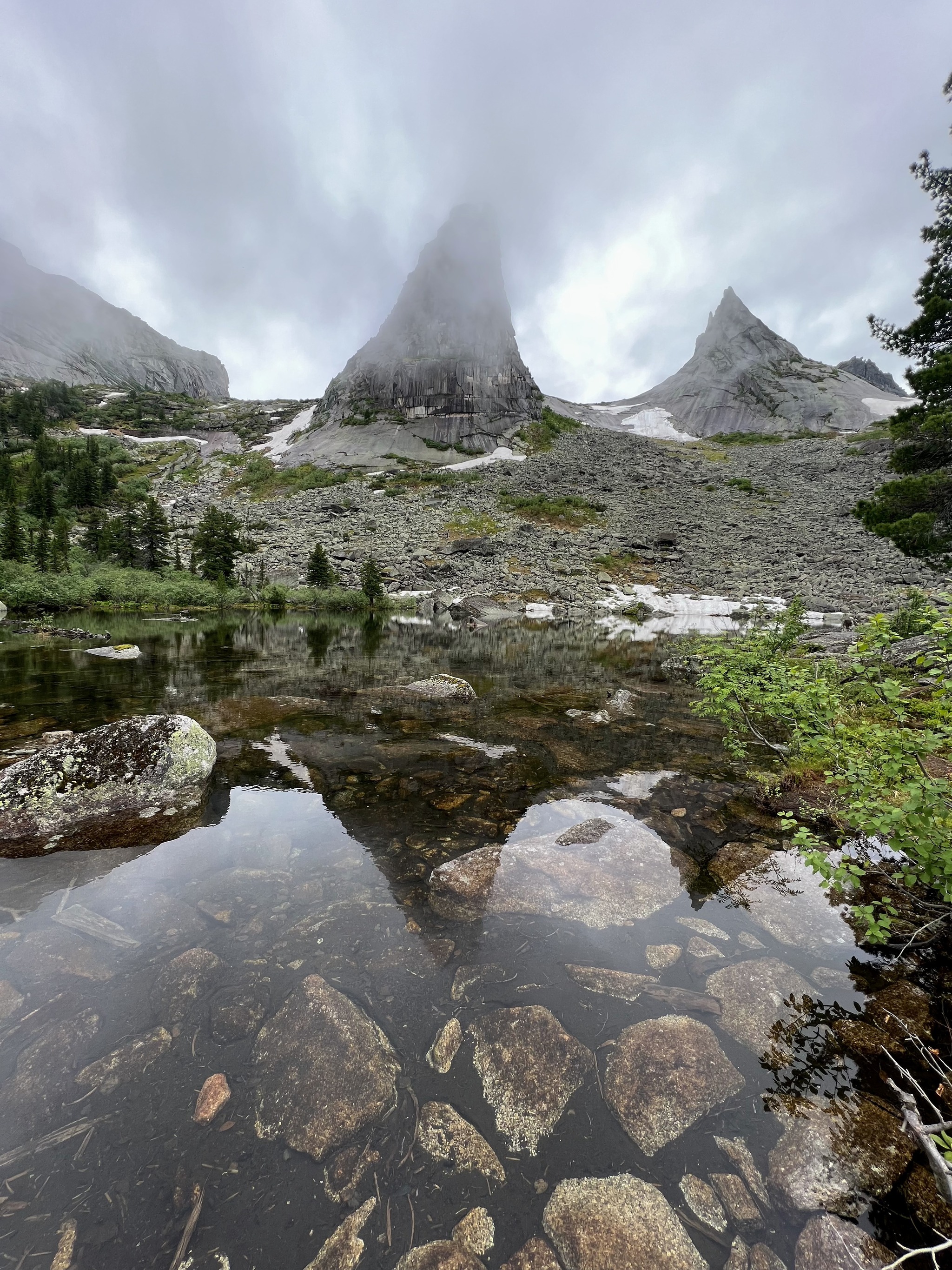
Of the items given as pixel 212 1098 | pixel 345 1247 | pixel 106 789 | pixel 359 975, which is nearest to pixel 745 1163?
pixel 345 1247

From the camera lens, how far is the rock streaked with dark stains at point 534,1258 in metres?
2.58

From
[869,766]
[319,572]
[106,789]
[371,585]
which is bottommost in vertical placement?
[106,789]

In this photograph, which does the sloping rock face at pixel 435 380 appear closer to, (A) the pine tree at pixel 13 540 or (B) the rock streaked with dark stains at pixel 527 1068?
(A) the pine tree at pixel 13 540

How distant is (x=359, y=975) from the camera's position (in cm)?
464

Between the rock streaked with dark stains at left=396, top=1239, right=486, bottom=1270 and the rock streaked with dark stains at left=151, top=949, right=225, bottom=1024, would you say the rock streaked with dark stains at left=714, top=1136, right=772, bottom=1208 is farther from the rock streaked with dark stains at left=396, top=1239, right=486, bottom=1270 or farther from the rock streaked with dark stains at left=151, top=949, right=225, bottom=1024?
the rock streaked with dark stains at left=151, top=949, right=225, bottom=1024

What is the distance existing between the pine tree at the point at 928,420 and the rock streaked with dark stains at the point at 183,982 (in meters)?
21.3

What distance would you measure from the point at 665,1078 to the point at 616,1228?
3.77 ft

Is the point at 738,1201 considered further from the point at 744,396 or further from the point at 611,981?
the point at 744,396

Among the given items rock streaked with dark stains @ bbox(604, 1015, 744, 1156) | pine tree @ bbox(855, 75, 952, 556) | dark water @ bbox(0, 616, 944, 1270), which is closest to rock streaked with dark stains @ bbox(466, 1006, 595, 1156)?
dark water @ bbox(0, 616, 944, 1270)

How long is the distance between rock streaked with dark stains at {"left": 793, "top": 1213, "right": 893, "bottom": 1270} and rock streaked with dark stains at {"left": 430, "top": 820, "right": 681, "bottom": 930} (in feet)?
9.25

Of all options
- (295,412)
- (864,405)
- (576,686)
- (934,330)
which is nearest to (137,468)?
(295,412)

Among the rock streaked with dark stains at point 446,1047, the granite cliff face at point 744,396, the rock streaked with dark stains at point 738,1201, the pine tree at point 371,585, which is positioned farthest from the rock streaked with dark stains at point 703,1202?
the granite cliff face at point 744,396

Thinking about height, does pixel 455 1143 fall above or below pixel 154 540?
below

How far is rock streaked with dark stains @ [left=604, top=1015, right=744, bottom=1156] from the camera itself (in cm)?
340
